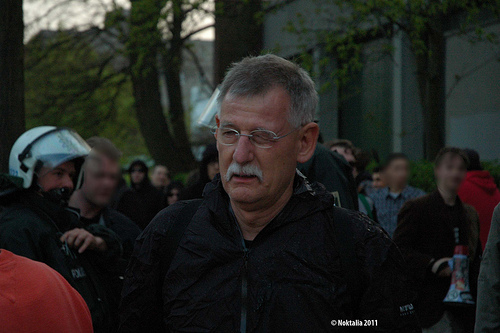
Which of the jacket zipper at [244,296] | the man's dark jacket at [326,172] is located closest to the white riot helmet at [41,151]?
the man's dark jacket at [326,172]

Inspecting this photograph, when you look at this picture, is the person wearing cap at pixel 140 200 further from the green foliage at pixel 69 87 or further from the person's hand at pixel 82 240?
the green foliage at pixel 69 87

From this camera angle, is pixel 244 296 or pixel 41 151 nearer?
pixel 244 296

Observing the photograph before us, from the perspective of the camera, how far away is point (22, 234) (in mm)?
3508

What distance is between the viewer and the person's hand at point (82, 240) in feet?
12.1

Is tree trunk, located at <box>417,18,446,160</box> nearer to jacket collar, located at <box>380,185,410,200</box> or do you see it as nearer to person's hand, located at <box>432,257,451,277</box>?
jacket collar, located at <box>380,185,410,200</box>

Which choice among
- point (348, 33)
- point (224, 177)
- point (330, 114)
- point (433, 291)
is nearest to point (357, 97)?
point (330, 114)

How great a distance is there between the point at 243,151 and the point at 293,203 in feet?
0.96

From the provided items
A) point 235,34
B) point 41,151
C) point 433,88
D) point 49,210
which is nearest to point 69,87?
point 235,34

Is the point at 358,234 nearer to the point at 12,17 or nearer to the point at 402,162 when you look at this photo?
the point at 12,17

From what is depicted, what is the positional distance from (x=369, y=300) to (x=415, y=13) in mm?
7158

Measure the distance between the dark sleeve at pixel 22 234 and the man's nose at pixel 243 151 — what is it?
61.8 inches

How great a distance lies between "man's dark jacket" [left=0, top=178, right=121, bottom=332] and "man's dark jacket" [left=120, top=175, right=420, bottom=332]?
1174 millimetres

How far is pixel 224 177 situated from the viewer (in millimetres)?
2527

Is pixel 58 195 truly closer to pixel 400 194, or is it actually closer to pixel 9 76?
pixel 9 76
